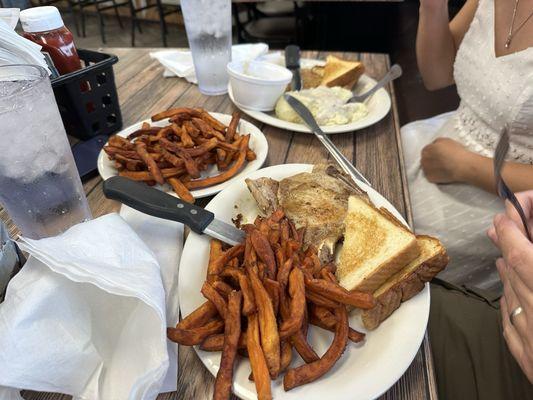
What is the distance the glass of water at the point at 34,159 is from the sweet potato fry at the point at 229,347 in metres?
0.48

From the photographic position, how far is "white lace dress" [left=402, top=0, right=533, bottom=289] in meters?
1.30

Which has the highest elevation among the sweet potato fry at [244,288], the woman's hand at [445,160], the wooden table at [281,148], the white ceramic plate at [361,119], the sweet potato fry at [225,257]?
the sweet potato fry at [244,288]

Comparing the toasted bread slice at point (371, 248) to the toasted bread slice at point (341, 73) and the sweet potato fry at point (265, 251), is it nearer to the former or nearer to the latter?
the sweet potato fry at point (265, 251)

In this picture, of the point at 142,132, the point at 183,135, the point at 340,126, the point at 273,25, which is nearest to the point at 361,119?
the point at 340,126

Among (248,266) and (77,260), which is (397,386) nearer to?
(248,266)

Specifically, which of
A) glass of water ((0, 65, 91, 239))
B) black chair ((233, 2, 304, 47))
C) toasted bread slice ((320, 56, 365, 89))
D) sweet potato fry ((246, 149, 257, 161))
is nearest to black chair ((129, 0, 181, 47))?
black chair ((233, 2, 304, 47))

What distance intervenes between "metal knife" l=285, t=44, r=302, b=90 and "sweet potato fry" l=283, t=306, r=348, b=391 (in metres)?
1.24

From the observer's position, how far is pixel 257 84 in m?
1.41

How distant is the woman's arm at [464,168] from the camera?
49.8 inches

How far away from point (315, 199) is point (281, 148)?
0.42 metres

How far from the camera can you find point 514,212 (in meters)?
0.87

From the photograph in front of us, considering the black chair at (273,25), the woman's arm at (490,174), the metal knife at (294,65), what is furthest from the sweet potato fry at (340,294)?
the black chair at (273,25)

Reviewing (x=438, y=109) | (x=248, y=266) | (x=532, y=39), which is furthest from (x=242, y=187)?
(x=438, y=109)

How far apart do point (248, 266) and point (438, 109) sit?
10.0 feet
